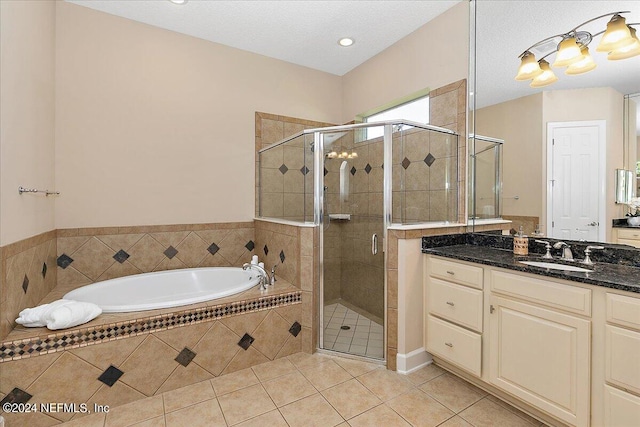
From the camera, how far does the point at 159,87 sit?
2834 mm

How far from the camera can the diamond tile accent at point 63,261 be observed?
2502 millimetres

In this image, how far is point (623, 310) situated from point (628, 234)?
640 mm

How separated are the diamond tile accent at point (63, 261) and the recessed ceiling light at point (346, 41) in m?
3.15

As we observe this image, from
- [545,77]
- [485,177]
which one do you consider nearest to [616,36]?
[545,77]

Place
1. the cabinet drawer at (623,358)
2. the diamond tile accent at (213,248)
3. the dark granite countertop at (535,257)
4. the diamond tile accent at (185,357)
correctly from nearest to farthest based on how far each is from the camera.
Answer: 1. the cabinet drawer at (623,358)
2. the dark granite countertop at (535,257)
3. the diamond tile accent at (185,357)
4. the diamond tile accent at (213,248)

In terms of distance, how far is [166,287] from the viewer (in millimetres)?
2785

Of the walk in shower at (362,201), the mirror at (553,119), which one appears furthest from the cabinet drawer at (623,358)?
the walk in shower at (362,201)

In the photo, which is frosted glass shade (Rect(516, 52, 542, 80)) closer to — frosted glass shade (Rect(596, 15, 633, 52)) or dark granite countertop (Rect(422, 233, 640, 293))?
frosted glass shade (Rect(596, 15, 633, 52))

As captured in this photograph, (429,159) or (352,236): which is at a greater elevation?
(429,159)

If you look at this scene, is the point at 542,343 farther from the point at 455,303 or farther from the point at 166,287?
the point at 166,287

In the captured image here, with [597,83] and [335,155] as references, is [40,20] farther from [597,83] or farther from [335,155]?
[597,83]

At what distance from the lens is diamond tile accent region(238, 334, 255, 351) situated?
2193mm

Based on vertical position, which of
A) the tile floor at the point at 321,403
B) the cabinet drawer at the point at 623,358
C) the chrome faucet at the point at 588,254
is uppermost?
the chrome faucet at the point at 588,254

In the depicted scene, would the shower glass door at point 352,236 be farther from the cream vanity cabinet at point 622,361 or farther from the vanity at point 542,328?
the cream vanity cabinet at point 622,361
